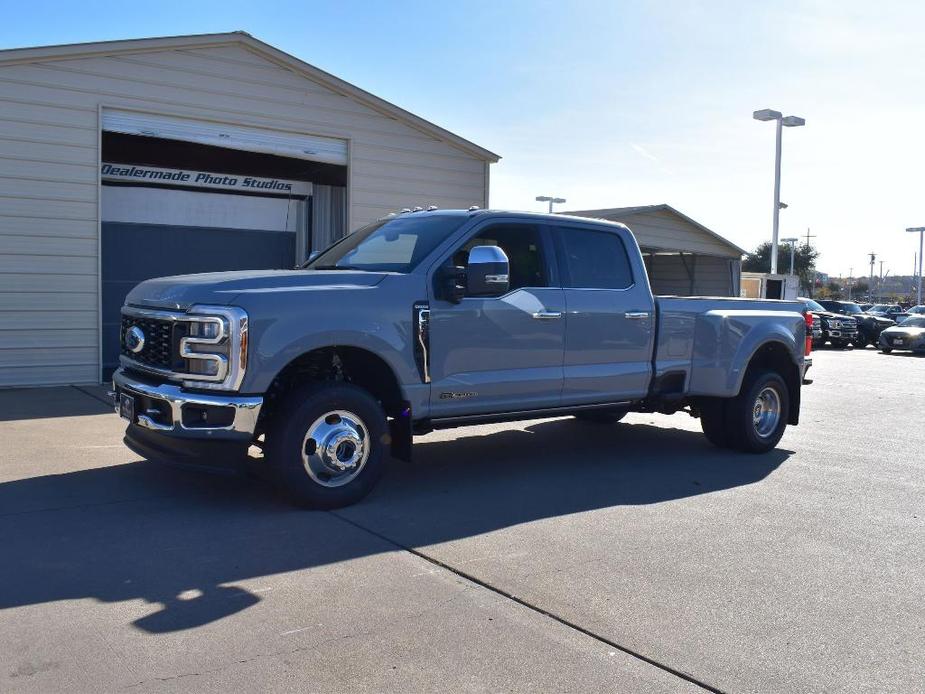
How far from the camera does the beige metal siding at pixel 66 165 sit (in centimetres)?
1101

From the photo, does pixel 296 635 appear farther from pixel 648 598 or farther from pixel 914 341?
pixel 914 341

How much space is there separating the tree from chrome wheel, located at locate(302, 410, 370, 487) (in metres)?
70.7

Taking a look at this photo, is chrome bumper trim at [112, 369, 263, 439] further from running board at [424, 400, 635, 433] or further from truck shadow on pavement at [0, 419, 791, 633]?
running board at [424, 400, 635, 433]

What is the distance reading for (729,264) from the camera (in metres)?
31.7

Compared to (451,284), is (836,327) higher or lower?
lower

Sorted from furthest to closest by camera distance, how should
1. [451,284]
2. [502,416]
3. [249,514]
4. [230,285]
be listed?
[502,416] < [451,284] < [249,514] < [230,285]

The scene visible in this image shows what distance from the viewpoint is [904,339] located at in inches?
1071

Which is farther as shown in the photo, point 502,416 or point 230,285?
point 502,416

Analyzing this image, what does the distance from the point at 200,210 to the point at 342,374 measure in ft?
29.8

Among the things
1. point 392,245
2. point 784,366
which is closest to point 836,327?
point 784,366

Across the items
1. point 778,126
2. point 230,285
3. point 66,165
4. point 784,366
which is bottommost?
point 784,366

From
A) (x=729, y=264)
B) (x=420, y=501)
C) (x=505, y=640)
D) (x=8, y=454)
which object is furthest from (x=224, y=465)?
(x=729, y=264)

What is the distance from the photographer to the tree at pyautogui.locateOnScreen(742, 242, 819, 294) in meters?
75.4

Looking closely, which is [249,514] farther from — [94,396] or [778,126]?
[778,126]
